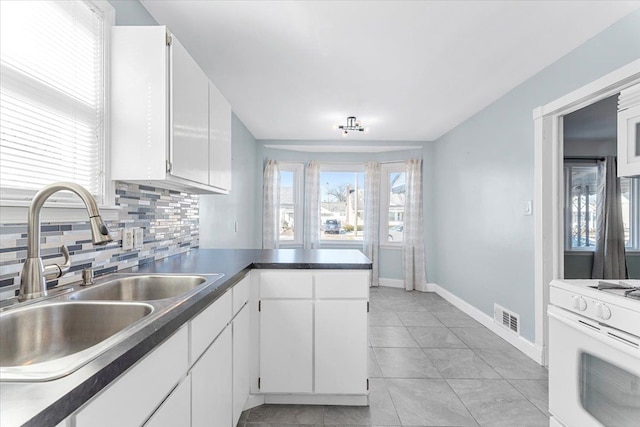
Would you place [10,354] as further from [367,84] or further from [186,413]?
[367,84]

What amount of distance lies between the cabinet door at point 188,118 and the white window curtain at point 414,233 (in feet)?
12.8

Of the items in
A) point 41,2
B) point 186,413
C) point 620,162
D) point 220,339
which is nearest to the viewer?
point 186,413

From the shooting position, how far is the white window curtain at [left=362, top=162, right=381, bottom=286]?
17.9 feet

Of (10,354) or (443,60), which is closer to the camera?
(10,354)

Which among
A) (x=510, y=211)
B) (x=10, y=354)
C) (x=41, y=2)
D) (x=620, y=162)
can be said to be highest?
(x=41, y=2)

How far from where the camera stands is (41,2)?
1.22m

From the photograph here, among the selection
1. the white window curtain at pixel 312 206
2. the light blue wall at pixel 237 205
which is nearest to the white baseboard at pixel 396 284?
the white window curtain at pixel 312 206

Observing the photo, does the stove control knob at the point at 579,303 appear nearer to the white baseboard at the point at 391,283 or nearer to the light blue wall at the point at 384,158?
the light blue wall at the point at 384,158

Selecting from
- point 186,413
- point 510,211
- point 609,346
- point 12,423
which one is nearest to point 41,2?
point 12,423

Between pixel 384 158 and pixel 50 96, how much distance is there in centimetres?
485

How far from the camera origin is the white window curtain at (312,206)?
17.7ft

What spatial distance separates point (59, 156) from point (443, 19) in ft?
7.20

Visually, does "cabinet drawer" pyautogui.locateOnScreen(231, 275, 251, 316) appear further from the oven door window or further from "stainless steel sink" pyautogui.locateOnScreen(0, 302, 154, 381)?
the oven door window

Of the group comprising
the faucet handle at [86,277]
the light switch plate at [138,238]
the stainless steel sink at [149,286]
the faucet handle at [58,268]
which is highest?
the light switch plate at [138,238]
